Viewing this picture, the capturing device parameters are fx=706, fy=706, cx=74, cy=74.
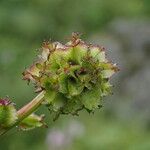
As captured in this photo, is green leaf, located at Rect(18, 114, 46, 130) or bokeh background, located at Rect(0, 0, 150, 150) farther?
bokeh background, located at Rect(0, 0, 150, 150)

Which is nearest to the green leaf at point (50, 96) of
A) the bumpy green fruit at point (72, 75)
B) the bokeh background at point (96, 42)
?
the bumpy green fruit at point (72, 75)

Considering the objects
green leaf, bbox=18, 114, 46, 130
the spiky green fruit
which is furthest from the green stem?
green leaf, bbox=18, 114, 46, 130

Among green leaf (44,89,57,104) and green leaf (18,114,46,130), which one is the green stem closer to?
green leaf (44,89,57,104)

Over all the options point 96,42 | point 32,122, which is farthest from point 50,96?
point 96,42

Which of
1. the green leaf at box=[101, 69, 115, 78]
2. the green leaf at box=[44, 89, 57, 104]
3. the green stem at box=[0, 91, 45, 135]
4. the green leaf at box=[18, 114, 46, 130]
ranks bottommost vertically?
the green leaf at box=[101, 69, 115, 78]

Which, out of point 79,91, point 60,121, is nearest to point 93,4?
point 60,121

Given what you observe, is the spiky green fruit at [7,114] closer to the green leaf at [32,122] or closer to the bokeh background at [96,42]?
the green leaf at [32,122]

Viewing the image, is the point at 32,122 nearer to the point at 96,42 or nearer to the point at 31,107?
the point at 31,107

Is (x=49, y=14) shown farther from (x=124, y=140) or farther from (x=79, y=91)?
(x=79, y=91)
